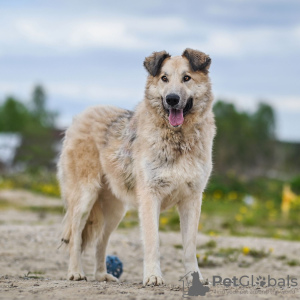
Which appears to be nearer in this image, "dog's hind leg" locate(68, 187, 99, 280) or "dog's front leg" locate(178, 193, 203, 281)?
"dog's front leg" locate(178, 193, 203, 281)

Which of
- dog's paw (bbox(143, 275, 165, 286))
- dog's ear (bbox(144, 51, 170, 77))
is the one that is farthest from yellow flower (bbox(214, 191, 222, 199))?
dog's paw (bbox(143, 275, 165, 286))

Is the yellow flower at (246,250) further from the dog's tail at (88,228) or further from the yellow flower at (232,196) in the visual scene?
the yellow flower at (232,196)

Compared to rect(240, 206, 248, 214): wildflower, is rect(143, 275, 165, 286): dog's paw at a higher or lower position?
lower

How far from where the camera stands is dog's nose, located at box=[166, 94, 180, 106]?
5285 millimetres

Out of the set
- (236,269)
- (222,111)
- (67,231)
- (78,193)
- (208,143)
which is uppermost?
(222,111)

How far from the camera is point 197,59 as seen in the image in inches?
220

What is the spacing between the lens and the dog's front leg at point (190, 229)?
5.51 metres

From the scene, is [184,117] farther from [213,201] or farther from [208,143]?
[213,201]

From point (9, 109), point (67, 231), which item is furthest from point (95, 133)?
point (9, 109)

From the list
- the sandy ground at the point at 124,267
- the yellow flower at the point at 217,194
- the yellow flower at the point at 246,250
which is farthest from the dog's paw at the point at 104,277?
the yellow flower at the point at 217,194

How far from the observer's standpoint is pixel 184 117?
217 inches

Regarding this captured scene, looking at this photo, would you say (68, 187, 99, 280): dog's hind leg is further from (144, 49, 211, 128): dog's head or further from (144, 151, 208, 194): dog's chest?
(144, 49, 211, 128): dog's head

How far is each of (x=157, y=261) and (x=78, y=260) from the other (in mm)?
1490

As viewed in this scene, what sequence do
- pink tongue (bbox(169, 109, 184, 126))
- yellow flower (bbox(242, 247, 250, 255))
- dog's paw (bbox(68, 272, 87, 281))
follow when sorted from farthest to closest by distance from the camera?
yellow flower (bbox(242, 247, 250, 255)), dog's paw (bbox(68, 272, 87, 281)), pink tongue (bbox(169, 109, 184, 126))
